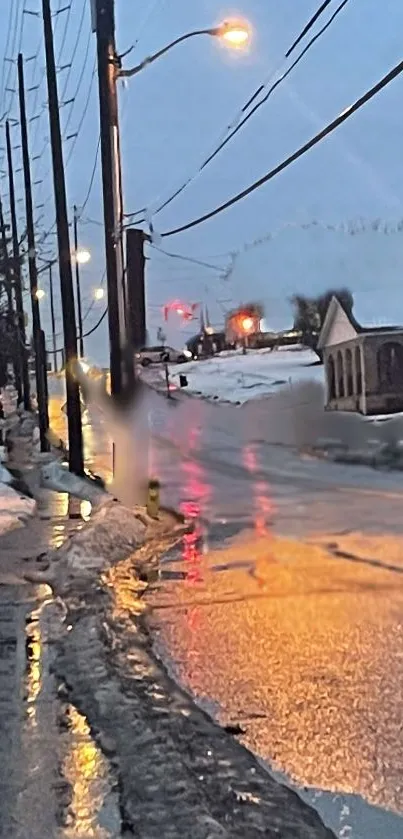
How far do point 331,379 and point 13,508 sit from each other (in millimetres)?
20494

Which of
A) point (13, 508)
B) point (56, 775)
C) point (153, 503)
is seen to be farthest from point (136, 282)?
point (56, 775)

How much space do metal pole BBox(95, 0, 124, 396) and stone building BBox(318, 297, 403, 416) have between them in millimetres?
14629

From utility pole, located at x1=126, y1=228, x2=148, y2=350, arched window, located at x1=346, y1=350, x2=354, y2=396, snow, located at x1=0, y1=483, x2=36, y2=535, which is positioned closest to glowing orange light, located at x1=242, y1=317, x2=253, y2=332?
arched window, located at x1=346, y1=350, x2=354, y2=396

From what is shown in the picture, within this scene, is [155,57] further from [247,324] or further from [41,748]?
[247,324]

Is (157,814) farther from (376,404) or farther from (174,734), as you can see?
(376,404)

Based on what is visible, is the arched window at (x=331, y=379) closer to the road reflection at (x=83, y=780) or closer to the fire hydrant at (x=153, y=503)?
the fire hydrant at (x=153, y=503)

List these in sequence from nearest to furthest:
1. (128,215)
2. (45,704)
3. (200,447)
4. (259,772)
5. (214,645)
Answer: (259,772), (45,704), (214,645), (128,215), (200,447)

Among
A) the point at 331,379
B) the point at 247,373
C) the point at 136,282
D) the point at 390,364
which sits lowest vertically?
the point at 247,373

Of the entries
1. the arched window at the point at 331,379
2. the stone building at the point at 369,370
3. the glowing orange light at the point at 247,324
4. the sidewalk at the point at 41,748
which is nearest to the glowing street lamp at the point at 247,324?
the glowing orange light at the point at 247,324

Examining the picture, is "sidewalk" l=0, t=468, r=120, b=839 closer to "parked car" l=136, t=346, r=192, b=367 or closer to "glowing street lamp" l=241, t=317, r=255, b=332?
"parked car" l=136, t=346, r=192, b=367

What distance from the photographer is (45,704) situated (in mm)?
7340

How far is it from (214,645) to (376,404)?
84.5 feet

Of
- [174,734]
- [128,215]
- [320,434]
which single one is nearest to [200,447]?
[320,434]

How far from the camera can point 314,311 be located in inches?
1651
